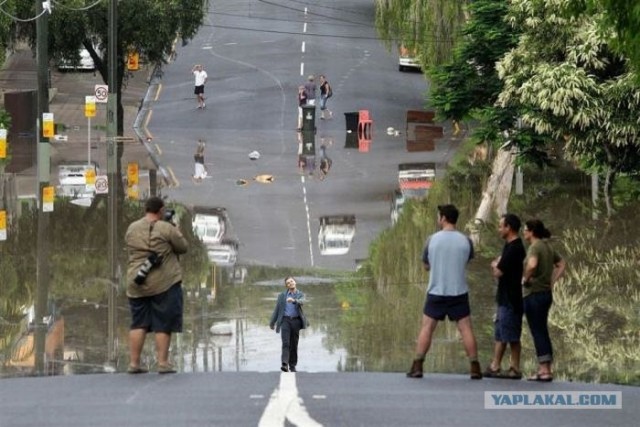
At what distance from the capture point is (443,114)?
2867cm

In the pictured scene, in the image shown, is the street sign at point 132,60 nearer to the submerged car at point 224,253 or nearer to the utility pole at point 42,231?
the utility pole at point 42,231

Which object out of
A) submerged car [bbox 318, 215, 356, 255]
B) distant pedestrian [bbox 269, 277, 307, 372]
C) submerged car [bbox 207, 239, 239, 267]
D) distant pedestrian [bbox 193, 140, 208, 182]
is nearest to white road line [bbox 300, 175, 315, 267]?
submerged car [bbox 318, 215, 356, 255]

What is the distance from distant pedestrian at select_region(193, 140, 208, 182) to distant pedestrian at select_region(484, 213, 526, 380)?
23611 millimetres

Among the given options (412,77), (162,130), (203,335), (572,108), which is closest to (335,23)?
(412,77)

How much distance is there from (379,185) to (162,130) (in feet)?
53.3

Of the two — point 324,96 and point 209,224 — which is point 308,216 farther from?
point 324,96

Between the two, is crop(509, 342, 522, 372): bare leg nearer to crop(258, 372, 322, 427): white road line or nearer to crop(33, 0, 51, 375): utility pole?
crop(258, 372, 322, 427): white road line

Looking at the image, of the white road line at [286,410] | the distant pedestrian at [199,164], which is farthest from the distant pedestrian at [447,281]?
the distant pedestrian at [199,164]

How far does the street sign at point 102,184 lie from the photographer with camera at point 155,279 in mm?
19947

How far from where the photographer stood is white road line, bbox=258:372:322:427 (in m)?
11.4

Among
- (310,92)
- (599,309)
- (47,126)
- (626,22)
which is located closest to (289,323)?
(599,309)

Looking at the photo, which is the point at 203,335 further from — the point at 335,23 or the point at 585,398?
the point at 335,23

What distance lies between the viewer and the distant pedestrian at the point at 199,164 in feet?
125

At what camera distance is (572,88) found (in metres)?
26.7
